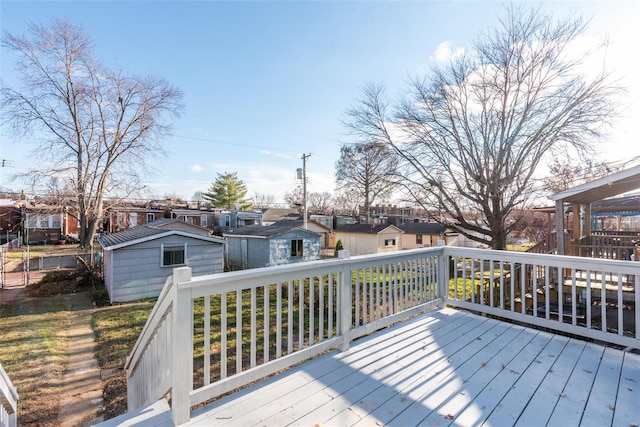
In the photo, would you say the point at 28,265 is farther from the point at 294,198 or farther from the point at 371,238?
the point at 294,198

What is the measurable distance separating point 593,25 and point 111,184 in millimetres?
24725

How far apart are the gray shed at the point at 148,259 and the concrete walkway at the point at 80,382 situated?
2100 mm

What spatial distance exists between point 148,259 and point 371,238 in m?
16.5

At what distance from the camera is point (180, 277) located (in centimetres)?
169

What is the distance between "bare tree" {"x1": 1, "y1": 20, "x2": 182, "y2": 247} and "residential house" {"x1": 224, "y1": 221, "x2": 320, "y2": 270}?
30.5 ft

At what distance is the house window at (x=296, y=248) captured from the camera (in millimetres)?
15623

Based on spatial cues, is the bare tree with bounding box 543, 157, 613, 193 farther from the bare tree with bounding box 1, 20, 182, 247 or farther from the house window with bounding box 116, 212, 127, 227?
the house window with bounding box 116, 212, 127, 227

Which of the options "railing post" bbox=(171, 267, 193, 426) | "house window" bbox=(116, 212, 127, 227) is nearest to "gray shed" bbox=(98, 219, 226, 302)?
"railing post" bbox=(171, 267, 193, 426)

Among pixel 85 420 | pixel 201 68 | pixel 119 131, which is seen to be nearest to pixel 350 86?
pixel 201 68

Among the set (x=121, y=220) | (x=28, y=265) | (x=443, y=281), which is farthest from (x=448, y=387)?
(x=121, y=220)

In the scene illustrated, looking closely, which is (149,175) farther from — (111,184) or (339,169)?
(339,169)

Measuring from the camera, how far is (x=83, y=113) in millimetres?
18547

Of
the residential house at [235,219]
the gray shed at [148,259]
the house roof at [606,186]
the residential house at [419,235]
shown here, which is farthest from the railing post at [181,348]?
the residential house at [235,219]

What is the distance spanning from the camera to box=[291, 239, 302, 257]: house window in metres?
Answer: 15.6
